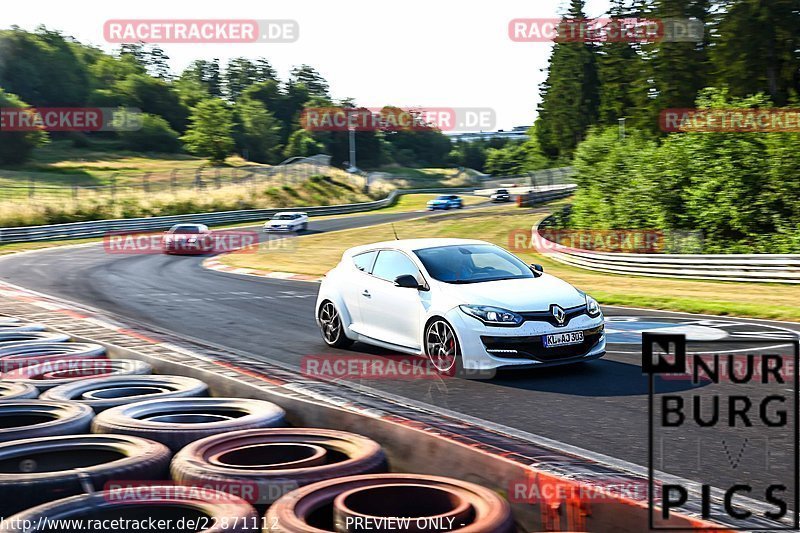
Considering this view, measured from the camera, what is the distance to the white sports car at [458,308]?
32.0 ft

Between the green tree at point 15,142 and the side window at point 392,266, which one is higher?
the green tree at point 15,142

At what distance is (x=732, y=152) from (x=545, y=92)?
8213 cm

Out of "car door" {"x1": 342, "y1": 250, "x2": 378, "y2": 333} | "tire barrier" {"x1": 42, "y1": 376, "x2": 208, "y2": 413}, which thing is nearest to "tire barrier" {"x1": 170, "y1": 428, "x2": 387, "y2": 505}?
"tire barrier" {"x1": 42, "y1": 376, "x2": 208, "y2": 413}

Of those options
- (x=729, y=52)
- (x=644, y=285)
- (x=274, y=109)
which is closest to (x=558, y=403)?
(x=644, y=285)

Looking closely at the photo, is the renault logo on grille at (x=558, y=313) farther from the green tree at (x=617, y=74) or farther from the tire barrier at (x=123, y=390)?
the green tree at (x=617, y=74)

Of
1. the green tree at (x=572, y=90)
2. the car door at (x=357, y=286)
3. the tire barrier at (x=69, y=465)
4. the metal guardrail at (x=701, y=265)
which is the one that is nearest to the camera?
the tire barrier at (x=69, y=465)

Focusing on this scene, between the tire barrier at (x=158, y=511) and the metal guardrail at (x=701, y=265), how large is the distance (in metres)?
20.5

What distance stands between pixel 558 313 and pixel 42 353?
5354 millimetres

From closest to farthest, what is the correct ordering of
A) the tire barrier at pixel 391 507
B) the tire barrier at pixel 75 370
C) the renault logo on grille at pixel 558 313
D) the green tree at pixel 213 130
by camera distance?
the tire barrier at pixel 391 507 < the tire barrier at pixel 75 370 < the renault logo on grille at pixel 558 313 < the green tree at pixel 213 130

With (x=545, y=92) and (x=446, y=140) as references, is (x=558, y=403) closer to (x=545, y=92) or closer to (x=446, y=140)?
(x=545, y=92)

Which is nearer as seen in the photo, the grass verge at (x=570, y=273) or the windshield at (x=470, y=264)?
the windshield at (x=470, y=264)

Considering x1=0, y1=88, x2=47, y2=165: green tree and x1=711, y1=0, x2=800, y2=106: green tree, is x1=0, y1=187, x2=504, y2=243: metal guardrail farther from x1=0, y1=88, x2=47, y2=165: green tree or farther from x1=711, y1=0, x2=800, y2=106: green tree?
x1=0, y1=88, x2=47, y2=165: green tree

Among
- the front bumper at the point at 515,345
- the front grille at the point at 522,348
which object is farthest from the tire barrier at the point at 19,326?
the front grille at the point at 522,348

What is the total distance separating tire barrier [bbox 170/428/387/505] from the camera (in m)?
4.65
